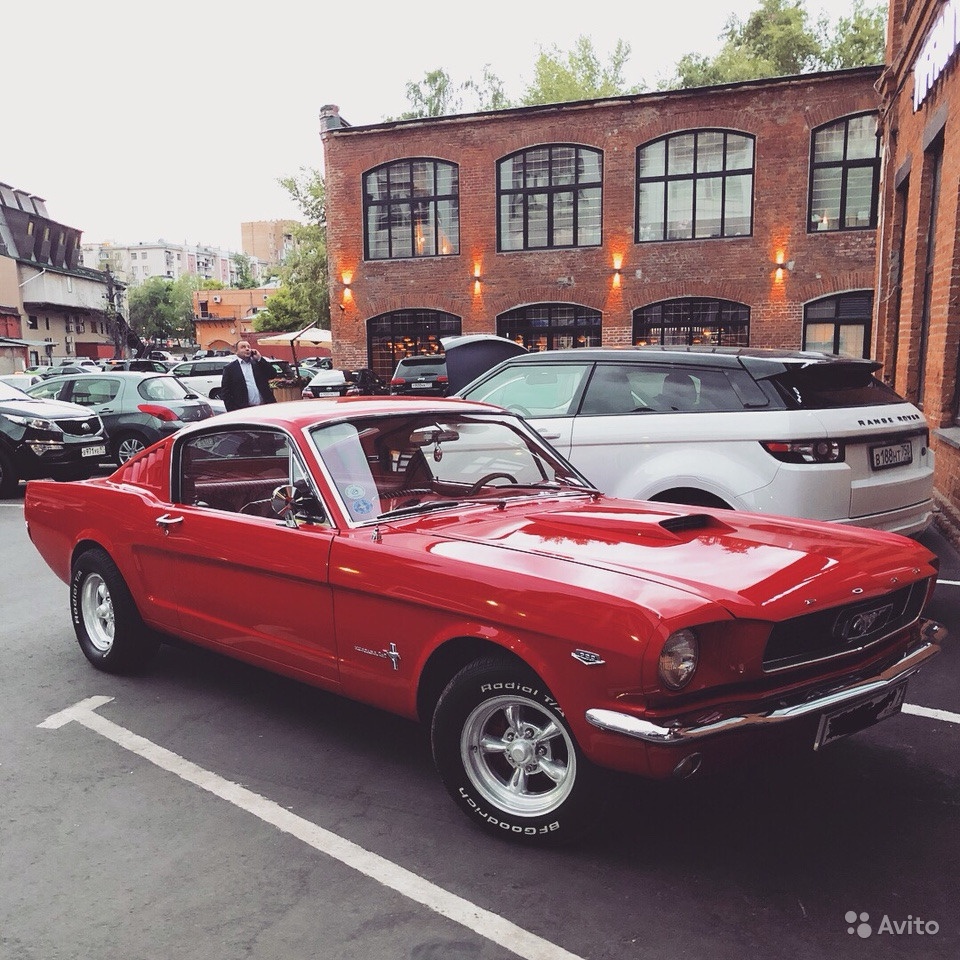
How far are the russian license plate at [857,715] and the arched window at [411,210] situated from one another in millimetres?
23580

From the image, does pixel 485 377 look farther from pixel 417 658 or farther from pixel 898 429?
pixel 417 658

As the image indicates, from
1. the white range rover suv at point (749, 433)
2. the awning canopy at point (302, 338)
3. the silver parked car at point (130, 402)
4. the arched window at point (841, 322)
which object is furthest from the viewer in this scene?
the awning canopy at point (302, 338)

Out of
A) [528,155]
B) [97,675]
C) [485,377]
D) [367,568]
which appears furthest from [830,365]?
[528,155]

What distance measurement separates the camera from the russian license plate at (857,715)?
2838 mm

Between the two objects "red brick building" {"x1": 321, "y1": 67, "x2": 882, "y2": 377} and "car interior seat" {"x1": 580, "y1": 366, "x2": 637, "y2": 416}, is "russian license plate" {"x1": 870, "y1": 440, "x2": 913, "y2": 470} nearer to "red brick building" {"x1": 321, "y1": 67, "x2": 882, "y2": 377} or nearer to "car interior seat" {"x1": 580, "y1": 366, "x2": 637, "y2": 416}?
"car interior seat" {"x1": 580, "y1": 366, "x2": 637, "y2": 416}

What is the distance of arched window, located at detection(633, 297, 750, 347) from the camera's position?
75.9ft

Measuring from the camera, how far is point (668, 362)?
605 centimetres

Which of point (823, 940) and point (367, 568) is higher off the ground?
point (367, 568)

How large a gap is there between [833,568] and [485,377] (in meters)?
4.49

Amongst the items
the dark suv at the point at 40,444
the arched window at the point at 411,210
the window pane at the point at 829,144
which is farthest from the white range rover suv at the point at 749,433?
the arched window at the point at 411,210

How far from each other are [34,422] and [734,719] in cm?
1168

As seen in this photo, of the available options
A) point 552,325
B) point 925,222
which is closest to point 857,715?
point 925,222

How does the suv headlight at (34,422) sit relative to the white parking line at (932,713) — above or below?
above
